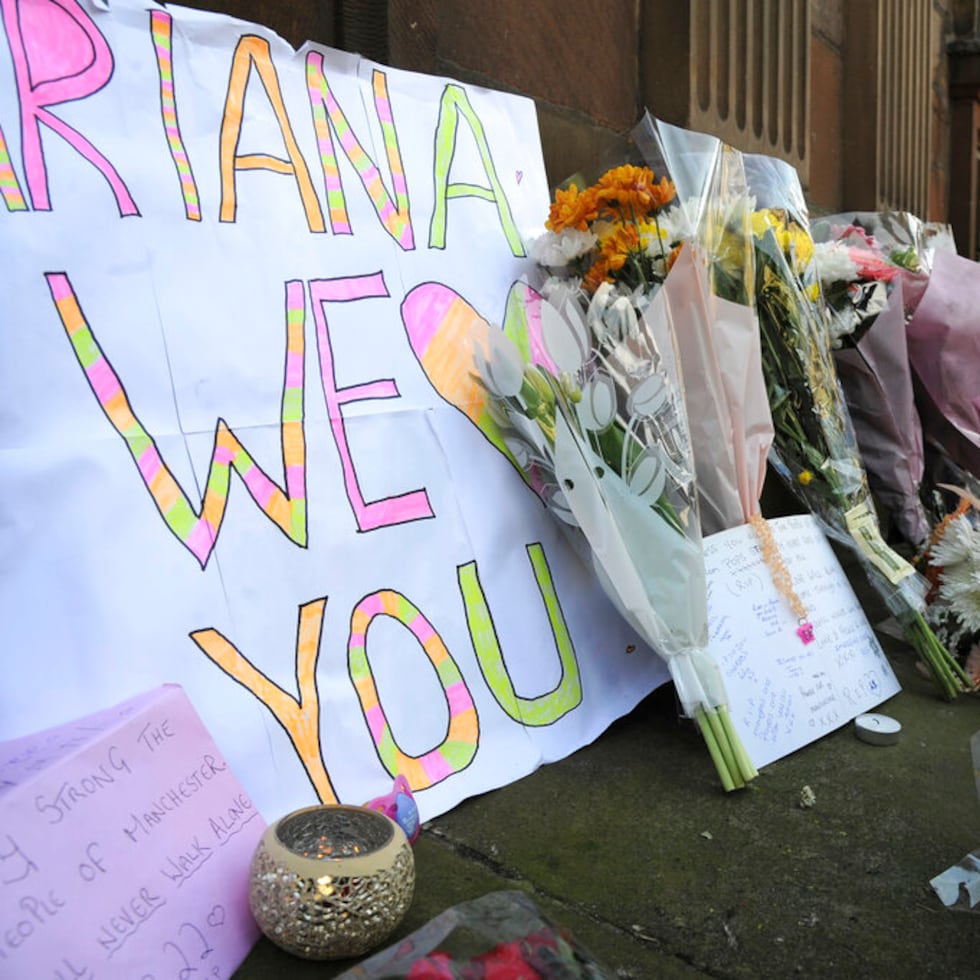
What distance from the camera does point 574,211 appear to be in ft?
7.30

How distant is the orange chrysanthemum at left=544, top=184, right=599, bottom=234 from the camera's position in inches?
87.4

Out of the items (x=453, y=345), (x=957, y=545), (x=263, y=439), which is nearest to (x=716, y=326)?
(x=453, y=345)

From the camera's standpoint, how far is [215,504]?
64.6 inches

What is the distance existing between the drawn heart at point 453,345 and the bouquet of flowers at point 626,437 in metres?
0.02

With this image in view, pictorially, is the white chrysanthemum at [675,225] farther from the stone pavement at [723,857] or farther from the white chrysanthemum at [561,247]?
the stone pavement at [723,857]

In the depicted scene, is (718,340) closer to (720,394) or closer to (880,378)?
(720,394)

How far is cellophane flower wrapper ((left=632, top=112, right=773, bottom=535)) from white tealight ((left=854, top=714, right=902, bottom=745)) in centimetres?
49

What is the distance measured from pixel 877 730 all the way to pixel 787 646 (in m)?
0.25

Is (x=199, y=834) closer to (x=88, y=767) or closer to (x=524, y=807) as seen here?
(x=88, y=767)

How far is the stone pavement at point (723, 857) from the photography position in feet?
A: 4.46

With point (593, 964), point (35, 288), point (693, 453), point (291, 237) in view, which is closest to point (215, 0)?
point (291, 237)

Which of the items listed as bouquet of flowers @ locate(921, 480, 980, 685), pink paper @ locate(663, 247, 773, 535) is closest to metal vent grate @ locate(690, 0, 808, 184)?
pink paper @ locate(663, 247, 773, 535)

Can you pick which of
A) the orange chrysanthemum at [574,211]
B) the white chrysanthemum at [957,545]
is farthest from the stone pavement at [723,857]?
the orange chrysanthemum at [574,211]

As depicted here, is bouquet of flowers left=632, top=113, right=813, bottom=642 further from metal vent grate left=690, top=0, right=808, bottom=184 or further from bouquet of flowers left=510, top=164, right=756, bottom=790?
metal vent grate left=690, top=0, right=808, bottom=184
